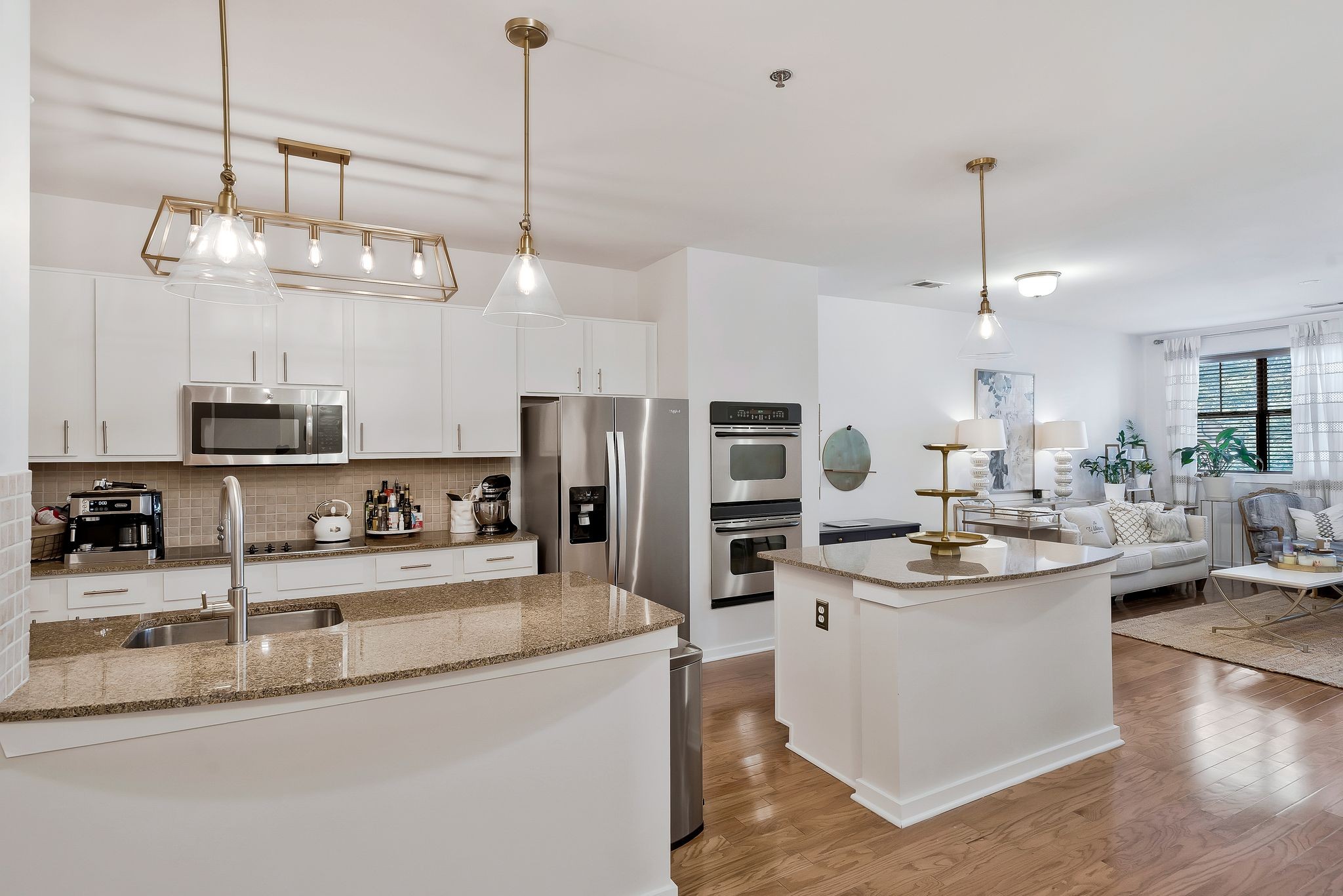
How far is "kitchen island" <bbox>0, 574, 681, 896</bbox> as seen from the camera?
1.37 metres

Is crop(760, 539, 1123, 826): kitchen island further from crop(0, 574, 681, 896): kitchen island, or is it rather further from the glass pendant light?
the glass pendant light

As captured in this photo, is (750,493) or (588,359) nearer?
(588,359)

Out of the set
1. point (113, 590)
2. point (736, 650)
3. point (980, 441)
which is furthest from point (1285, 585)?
point (113, 590)

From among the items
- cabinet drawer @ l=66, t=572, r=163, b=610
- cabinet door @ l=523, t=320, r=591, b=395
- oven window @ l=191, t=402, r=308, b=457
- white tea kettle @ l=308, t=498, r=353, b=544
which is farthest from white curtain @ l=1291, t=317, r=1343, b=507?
cabinet drawer @ l=66, t=572, r=163, b=610

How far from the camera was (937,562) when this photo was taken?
9.48 feet

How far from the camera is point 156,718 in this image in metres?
1.40

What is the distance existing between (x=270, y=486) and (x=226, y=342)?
82 cm

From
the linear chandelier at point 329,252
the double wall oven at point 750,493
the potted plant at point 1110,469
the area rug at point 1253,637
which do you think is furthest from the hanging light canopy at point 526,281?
the potted plant at point 1110,469

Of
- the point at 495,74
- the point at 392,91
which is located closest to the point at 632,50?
the point at 495,74

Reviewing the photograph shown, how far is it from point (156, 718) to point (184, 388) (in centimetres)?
246

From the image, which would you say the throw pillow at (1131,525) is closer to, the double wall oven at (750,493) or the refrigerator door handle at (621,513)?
Result: the double wall oven at (750,493)

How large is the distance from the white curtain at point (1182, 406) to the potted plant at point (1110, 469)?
66 centimetres

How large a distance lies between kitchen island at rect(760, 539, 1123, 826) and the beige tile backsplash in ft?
7.21

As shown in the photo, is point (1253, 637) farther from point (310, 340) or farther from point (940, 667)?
point (310, 340)
